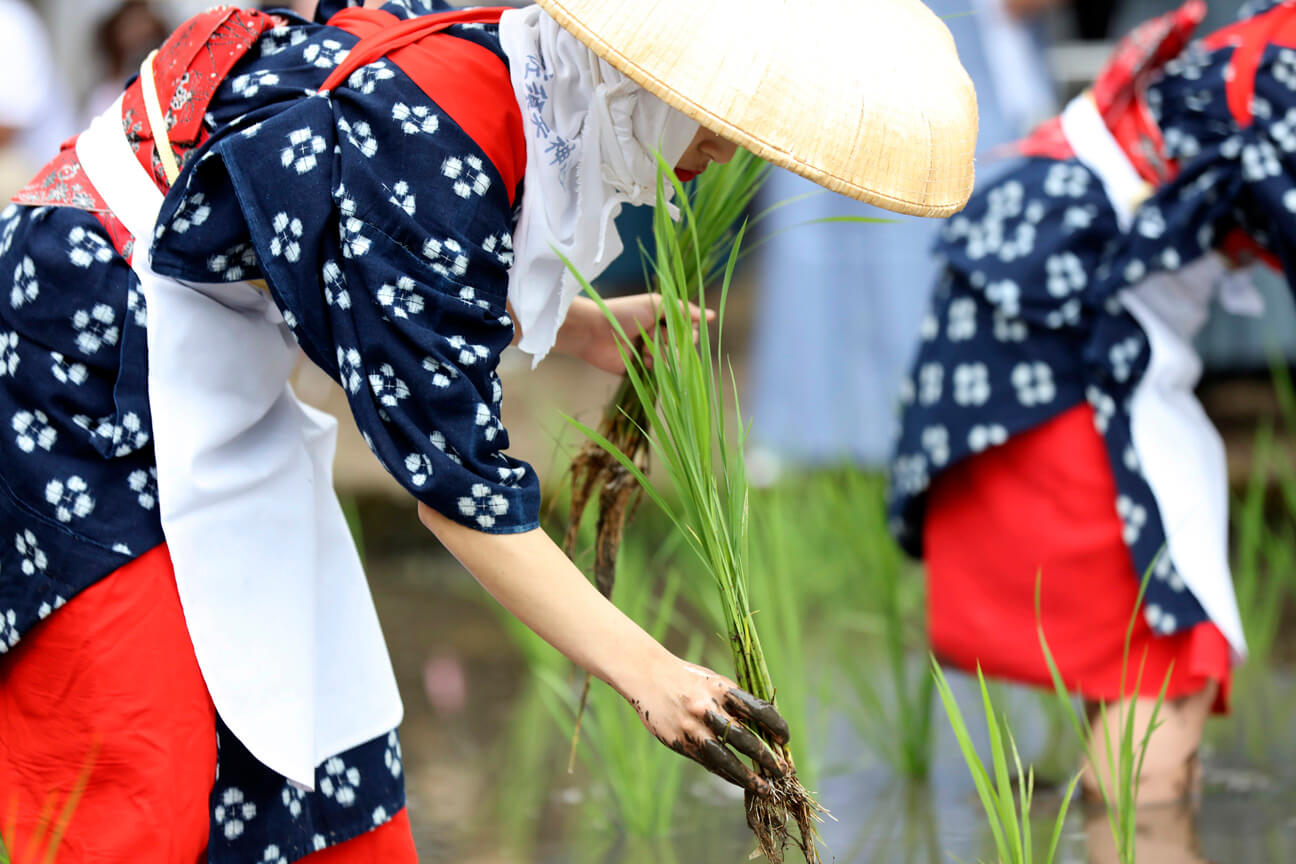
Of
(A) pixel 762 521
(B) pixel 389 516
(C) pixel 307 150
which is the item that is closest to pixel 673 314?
(C) pixel 307 150

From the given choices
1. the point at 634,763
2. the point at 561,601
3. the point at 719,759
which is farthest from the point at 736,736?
the point at 634,763

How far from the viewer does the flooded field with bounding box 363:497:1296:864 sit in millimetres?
1674

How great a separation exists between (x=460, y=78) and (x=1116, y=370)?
3.41 ft

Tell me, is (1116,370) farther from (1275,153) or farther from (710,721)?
(710,721)

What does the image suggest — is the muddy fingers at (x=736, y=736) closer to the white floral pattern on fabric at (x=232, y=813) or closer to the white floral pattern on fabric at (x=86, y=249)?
the white floral pattern on fabric at (x=232, y=813)

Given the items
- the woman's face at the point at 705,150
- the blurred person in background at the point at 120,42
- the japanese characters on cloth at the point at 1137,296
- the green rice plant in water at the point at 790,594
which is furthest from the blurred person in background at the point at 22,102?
the woman's face at the point at 705,150

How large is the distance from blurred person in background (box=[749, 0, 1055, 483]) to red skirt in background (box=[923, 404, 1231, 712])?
1438 millimetres

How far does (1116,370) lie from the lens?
1.69m

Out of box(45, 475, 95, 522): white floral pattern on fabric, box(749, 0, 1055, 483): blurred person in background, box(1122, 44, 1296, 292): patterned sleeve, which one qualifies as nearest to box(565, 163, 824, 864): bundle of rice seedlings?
box(45, 475, 95, 522): white floral pattern on fabric

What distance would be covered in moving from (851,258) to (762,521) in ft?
5.24

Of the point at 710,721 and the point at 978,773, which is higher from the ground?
the point at 710,721

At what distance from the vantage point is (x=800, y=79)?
2.87 ft

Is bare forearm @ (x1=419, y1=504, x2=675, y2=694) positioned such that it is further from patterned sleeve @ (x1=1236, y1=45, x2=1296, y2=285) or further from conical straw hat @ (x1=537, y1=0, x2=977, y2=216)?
patterned sleeve @ (x1=1236, y1=45, x2=1296, y2=285)

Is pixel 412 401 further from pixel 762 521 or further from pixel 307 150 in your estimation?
pixel 762 521
